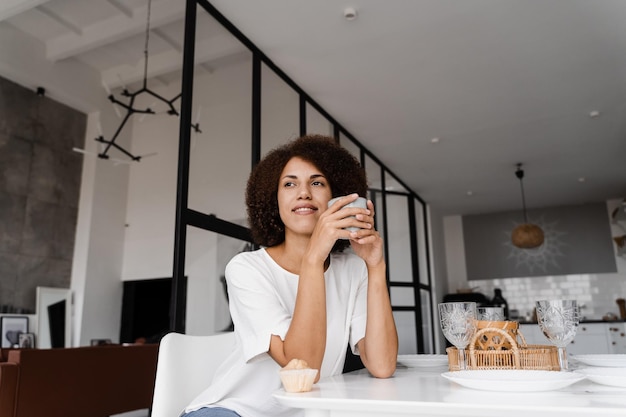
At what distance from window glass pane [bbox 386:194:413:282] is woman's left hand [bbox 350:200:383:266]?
393cm

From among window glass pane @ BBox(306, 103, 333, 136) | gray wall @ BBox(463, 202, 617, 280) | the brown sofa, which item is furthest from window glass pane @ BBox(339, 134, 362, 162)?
gray wall @ BBox(463, 202, 617, 280)

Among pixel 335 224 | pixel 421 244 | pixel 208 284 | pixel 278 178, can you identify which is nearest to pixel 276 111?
pixel 208 284

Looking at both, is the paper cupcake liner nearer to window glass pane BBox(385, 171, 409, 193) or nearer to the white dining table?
the white dining table

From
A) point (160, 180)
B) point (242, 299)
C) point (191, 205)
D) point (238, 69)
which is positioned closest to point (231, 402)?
point (242, 299)

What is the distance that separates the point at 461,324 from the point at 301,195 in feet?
1.68

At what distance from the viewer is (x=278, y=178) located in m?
1.44

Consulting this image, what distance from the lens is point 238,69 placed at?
306 centimetres

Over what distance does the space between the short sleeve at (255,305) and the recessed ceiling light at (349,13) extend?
2033mm

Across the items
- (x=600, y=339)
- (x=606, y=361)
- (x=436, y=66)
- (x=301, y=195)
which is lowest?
(x=600, y=339)

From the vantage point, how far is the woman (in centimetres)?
106

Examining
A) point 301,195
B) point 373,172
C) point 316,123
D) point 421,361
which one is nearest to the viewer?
point 301,195

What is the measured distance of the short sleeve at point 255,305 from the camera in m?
1.06

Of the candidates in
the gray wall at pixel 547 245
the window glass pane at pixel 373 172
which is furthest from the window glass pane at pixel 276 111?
the gray wall at pixel 547 245

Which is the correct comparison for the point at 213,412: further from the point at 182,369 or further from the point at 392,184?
the point at 392,184
